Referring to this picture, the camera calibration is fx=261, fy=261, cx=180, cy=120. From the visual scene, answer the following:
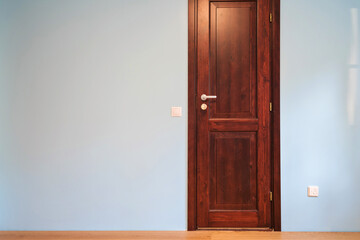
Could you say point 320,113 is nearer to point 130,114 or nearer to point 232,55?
point 232,55

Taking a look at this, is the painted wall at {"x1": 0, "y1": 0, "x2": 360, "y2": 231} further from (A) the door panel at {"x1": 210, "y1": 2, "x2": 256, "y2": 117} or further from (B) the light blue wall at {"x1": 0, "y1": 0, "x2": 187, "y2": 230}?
(A) the door panel at {"x1": 210, "y1": 2, "x2": 256, "y2": 117}

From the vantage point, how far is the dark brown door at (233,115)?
2320mm

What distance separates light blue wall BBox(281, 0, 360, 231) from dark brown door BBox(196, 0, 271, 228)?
186mm

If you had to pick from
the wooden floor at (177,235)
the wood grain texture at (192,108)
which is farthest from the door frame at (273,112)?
→ the wooden floor at (177,235)

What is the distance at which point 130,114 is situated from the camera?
7.66ft

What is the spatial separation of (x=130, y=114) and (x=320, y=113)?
169cm

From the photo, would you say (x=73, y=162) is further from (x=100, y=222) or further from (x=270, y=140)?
(x=270, y=140)

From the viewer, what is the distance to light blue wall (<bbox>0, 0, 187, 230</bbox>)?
2312 mm

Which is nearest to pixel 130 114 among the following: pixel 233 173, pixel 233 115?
pixel 233 115

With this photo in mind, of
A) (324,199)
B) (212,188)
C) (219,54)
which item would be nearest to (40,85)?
(219,54)

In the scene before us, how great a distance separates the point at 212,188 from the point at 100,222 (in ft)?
3.40

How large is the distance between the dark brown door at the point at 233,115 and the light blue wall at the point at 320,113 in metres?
0.19

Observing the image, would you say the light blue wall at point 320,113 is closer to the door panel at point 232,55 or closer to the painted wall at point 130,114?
the painted wall at point 130,114

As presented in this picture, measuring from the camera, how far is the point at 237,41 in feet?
7.73
